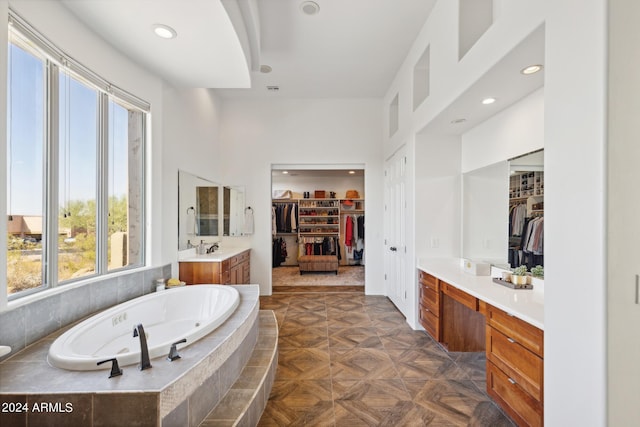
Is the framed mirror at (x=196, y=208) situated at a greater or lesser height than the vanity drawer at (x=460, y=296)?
greater

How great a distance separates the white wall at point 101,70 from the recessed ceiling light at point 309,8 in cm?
167

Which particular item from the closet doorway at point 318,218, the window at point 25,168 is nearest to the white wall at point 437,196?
the window at point 25,168

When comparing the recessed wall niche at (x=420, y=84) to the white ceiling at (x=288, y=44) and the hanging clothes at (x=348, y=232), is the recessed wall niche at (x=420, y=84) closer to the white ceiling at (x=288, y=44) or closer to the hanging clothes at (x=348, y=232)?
the white ceiling at (x=288, y=44)

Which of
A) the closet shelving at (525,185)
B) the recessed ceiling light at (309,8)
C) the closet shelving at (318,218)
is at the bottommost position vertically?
the closet shelving at (318,218)

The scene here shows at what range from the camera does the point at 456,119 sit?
272 cm

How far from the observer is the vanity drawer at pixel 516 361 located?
4.95 feet

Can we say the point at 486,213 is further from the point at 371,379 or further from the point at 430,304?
the point at 371,379

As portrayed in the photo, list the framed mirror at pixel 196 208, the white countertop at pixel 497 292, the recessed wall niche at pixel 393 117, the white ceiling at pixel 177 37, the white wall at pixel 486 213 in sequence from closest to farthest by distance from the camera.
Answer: the white countertop at pixel 497 292 < the white ceiling at pixel 177 37 < the white wall at pixel 486 213 < the framed mirror at pixel 196 208 < the recessed wall niche at pixel 393 117

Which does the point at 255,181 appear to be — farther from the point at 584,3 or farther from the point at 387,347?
the point at 584,3

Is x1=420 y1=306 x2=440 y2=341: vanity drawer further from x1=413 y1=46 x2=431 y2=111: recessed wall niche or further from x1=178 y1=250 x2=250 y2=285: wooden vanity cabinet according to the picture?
x1=178 y1=250 x2=250 y2=285: wooden vanity cabinet

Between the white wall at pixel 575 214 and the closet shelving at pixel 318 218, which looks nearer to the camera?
the white wall at pixel 575 214

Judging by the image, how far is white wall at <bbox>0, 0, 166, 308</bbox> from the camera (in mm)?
1487

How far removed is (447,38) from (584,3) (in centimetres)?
138

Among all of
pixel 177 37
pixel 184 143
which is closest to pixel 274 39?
pixel 177 37
